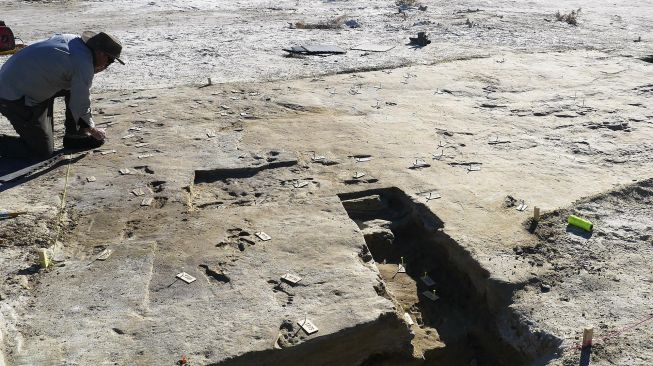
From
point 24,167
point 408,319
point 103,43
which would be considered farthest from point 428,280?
point 24,167

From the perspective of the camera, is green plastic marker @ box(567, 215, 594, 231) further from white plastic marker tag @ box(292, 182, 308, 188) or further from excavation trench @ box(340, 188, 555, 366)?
white plastic marker tag @ box(292, 182, 308, 188)

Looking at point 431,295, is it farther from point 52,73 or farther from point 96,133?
point 52,73

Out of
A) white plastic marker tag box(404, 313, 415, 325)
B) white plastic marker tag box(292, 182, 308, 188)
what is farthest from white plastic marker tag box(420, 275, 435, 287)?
white plastic marker tag box(292, 182, 308, 188)

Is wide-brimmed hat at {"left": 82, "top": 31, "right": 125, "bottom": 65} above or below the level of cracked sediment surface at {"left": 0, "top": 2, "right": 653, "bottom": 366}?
above

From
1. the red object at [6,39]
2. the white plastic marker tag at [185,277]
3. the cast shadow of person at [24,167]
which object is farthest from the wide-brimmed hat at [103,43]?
the red object at [6,39]

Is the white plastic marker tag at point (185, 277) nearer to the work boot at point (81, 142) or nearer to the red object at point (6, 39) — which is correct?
the work boot at point (81, 142)

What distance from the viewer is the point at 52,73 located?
5848 mm

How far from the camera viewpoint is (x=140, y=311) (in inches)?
149

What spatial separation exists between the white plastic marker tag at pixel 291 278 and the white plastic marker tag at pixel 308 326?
39cm

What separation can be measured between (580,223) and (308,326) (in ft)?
7.30

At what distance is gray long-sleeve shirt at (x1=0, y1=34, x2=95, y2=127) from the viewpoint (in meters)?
5.80

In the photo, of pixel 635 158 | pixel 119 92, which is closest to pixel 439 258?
pixel 635 158

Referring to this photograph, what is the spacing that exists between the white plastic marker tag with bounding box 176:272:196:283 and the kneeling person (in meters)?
2.46

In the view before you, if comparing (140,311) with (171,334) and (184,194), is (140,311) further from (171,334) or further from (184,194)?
(184,194)
